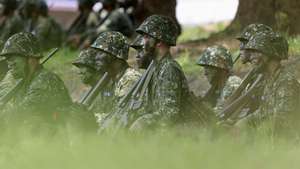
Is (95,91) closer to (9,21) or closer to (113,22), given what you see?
(113,22)

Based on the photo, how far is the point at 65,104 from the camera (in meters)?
12.6

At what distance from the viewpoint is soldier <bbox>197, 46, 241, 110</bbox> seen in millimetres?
14461

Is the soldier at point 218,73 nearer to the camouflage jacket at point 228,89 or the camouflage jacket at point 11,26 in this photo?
the camouflage jacket at point 228,89

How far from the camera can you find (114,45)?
13.7 meters

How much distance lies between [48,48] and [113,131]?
437 inches

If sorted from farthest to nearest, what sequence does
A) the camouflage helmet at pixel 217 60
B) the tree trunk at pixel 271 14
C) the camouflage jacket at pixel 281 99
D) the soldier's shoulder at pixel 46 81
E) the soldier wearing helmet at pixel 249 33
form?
the tree trunk at pixel 271 14
the camouflage helmet at pixel 217 60
the soldier wearing helmet at pixel 249 33
the soldier's shoulder at pixel 46 81
the camouflage jacket at pixel 281 99

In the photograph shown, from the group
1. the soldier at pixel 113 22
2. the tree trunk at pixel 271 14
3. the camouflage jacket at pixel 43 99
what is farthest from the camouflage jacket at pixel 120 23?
the camouflage jacket at pixel 43 99

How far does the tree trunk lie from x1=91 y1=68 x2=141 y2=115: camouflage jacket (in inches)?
227

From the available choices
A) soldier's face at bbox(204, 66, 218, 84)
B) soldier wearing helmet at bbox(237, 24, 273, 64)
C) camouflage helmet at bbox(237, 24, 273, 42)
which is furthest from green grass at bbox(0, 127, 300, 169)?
soldier's face at bbox(204, 66, 218, 84)

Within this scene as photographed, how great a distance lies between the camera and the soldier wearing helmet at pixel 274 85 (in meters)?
12.0

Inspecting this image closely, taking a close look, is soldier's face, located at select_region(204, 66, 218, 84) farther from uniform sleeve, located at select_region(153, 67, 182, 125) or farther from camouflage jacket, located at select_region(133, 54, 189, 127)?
uniform sleeve, located at select_region(153, 67, 182, 125)

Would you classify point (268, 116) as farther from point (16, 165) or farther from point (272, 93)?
point (16, 165)

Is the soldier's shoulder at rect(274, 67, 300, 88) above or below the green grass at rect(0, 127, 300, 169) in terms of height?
above

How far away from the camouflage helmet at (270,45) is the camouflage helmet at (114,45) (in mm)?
1687
